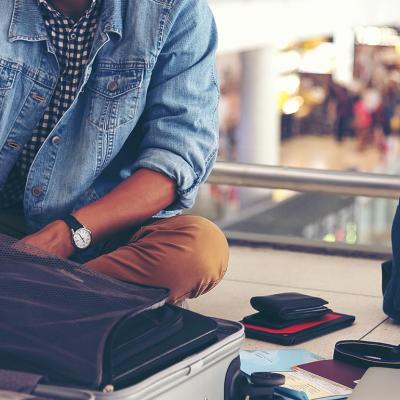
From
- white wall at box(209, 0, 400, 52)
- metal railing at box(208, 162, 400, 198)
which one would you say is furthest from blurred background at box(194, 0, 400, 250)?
metal railing at box(208, 162, 400, 198)

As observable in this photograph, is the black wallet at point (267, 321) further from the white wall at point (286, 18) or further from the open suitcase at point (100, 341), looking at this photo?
the white wall at point (286, 18)

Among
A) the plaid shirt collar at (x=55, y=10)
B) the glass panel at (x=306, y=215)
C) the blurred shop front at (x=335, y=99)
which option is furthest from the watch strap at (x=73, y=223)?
the blurred shop front at (x=335, y=99)

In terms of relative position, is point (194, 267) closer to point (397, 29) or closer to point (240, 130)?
point (240, 130)

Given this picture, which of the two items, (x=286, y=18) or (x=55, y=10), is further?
(x=286, y=18)

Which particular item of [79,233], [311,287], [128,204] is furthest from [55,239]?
[311,287]

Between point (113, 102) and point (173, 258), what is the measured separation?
0.39 metres

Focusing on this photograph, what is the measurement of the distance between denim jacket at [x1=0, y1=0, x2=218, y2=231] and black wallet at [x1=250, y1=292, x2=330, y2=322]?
0.37m

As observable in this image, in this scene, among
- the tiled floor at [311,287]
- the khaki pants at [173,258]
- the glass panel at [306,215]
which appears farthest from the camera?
the glass panel at [306,215]

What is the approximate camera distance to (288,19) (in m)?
17.3

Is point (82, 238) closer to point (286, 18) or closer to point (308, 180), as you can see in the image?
point (308, 180)

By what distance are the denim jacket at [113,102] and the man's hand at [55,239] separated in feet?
0.57

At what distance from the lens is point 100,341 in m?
1.65

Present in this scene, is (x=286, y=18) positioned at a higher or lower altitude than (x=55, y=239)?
higher

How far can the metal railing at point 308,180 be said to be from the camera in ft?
12.5
